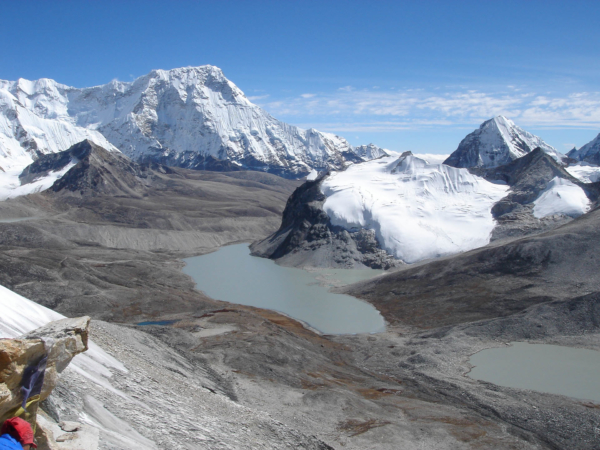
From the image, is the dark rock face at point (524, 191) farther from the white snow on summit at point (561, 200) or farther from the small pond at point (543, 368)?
the small pond at point (543, 368)

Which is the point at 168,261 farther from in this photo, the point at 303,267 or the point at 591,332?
the point at 591,332

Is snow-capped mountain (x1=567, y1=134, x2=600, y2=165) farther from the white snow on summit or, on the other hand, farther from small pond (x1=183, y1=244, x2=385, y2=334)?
small pond (x1=183, y1=244, x2=385, y2=334)

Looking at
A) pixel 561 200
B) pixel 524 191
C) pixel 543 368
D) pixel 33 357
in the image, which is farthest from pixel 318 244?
pixel 33 357

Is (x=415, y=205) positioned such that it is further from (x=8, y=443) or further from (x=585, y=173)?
(x=8, y=443)

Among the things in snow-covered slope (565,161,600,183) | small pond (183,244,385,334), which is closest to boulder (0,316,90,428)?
small pond (183,244,385,334)

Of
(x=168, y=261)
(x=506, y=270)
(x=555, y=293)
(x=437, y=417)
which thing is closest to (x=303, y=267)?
(x=168, y=261)
